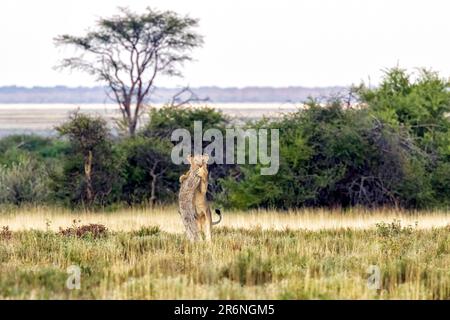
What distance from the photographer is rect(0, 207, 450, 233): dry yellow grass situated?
20.2 meters

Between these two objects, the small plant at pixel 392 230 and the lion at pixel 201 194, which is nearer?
the lion at pixel 201 194

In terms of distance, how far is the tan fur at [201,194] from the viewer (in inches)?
629

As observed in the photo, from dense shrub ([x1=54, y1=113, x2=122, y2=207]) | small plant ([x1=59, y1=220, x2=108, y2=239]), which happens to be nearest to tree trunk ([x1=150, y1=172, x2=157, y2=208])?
dense shrub ([x1=54, y1=113, x2=122, y2=207])

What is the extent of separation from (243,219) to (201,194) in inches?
213

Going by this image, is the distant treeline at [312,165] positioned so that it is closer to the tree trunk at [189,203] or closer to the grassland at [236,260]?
the grassland at [236,260]

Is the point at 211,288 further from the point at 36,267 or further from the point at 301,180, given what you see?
the point at 301,180

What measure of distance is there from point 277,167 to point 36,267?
1194 centimetres

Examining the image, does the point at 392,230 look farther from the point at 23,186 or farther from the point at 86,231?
the point at 23,186

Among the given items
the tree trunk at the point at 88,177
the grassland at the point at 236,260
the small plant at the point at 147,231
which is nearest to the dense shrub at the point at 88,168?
the tree trunk at the point at 88,177

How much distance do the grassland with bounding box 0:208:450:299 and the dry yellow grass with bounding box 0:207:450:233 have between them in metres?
0.05

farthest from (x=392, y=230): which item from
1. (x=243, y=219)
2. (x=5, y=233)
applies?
(x=5, y=233)

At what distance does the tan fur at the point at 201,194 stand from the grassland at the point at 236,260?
1.02ft

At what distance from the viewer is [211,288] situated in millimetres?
12414

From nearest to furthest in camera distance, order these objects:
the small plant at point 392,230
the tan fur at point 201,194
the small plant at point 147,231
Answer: the tan fur at point 201,194 → the small plant at point 392,230 → the small plant at point 147,231
